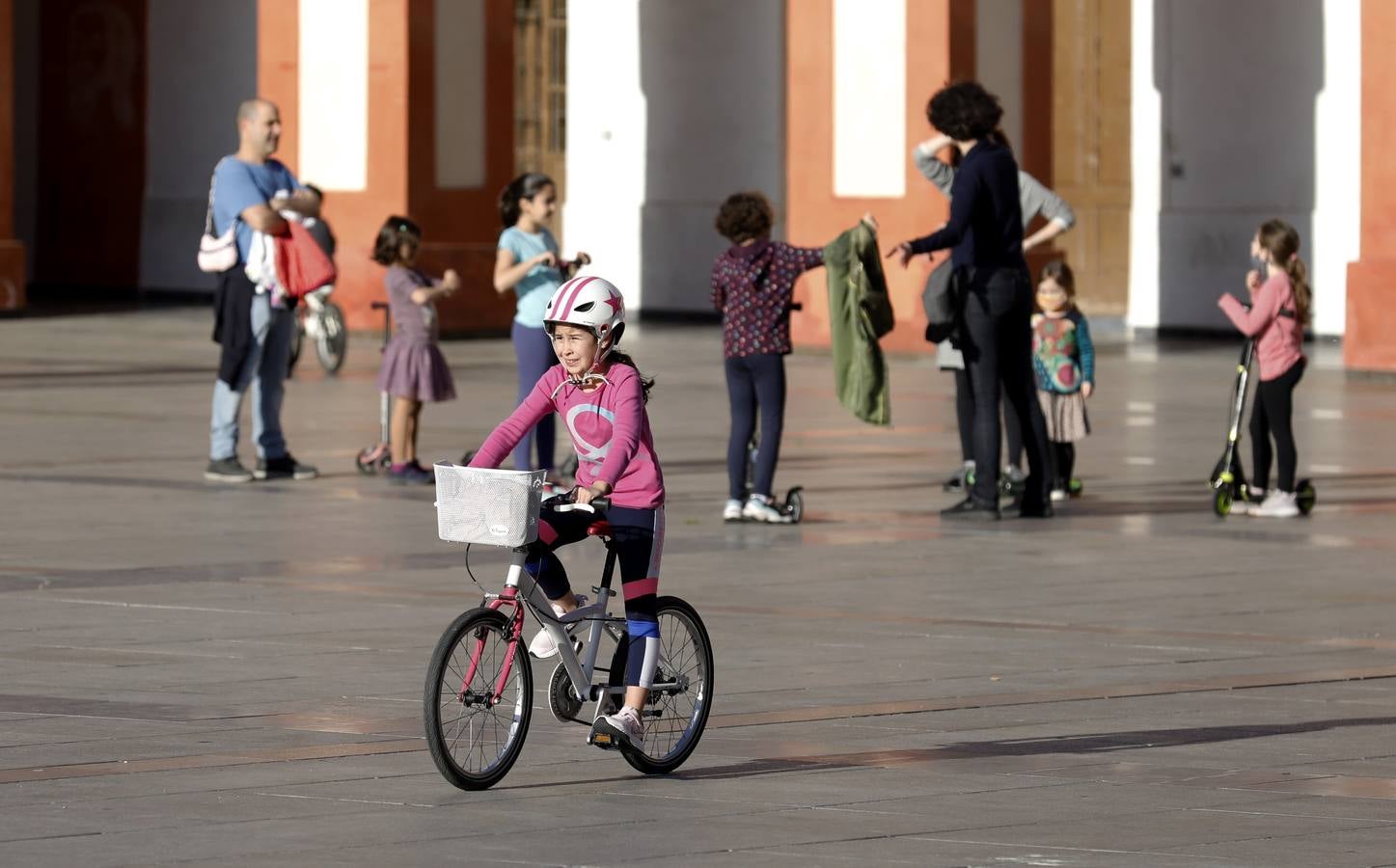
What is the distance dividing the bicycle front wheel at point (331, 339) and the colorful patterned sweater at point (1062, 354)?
954 cm

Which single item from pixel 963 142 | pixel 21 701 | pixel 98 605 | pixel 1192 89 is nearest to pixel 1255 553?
pixel 963 142

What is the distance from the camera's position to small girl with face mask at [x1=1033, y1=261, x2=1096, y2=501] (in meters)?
14.9

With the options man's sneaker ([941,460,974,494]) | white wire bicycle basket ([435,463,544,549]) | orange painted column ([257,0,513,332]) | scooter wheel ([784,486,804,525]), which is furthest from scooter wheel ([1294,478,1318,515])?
orange painted column ([257,0,513,332])

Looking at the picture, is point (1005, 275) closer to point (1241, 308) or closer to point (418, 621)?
point (1241, 308)

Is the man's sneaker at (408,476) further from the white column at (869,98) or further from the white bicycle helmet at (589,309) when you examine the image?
the white column at (869,98)

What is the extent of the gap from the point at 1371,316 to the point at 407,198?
32.3 ft

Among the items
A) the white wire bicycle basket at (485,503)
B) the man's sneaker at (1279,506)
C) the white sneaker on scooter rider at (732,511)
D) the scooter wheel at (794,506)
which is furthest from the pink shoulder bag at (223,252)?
the white wire bicycle basket at (485,503)

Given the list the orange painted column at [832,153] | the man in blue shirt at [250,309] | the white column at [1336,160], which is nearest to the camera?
the man in blue shirt at [250,309]

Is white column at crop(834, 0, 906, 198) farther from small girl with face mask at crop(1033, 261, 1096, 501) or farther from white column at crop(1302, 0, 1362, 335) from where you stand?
small girl with face mask at crop(1033, 261, 1096, 501)

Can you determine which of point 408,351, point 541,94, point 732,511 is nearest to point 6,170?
point 541,94

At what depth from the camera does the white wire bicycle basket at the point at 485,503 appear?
705cm

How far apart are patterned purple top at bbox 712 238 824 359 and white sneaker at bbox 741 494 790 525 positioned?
2.26ft

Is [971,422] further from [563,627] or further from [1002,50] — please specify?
[1002,50]

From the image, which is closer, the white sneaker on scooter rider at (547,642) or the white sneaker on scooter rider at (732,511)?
the white sneaker on scooter rider at (547,642)
